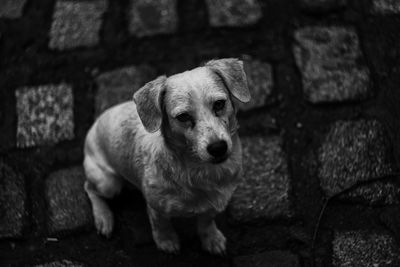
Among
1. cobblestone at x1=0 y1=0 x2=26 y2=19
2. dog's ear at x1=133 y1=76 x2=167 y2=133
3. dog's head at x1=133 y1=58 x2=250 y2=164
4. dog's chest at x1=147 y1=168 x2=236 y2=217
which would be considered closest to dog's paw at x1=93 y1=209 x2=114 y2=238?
dog's chest at x1=147 y1=168 x2=236 y2=217

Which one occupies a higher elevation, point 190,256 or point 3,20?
point 3,20

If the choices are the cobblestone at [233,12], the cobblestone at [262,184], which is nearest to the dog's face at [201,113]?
the cobblestone at [262,184]

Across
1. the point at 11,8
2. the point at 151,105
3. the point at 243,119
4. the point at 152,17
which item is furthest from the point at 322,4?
the point at 11,8

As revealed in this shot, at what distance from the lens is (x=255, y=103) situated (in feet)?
13.9

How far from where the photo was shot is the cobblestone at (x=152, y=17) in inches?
190

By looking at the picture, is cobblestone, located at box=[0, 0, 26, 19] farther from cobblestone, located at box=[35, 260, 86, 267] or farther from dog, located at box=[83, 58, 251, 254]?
cobblestone, located at box=[35, 260, 86, 267]

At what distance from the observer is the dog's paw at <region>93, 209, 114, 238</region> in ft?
12.1

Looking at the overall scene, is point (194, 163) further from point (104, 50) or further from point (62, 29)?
point (62, 29)

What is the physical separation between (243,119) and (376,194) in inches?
49.5

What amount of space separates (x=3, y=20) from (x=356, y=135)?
12.5 ft

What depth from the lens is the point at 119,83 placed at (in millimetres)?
4484

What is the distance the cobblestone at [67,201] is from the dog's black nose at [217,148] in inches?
64.4

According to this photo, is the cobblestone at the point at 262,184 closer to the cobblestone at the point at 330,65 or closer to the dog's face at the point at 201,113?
the cobblestone at the point at 330,65

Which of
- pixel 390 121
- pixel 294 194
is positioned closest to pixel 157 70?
pixel 294 194
